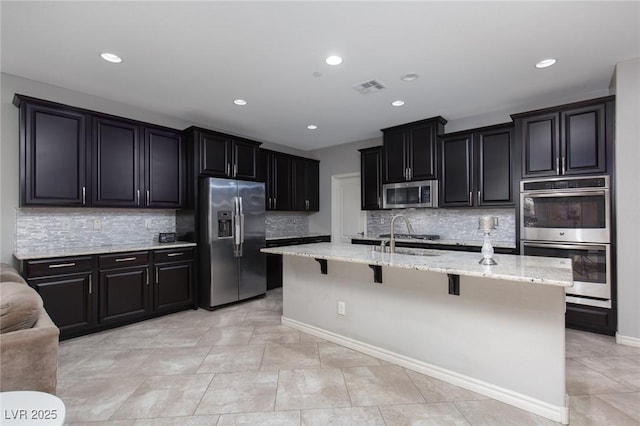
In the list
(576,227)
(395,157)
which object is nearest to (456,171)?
(395,157)

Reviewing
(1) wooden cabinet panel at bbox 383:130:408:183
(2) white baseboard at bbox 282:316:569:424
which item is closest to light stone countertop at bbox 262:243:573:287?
(2) white baseboard at bbox 282:316:569:424

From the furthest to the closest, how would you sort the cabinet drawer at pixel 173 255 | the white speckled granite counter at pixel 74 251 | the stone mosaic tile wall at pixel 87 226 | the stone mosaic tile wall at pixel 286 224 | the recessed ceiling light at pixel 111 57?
the stone mosaic tile wall at pixel 286 224, the cabinet drawer at pixel 173 255, the stone mosaic tile wall at pixel 87 226, the white speckled granite counter at pixel 74 251, the recessed ceiling light at pixel 111 57

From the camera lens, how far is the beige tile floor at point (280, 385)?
1861mm

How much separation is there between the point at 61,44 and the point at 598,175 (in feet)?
16.6

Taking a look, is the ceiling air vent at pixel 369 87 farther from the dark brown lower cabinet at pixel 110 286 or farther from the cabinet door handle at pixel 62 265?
the cabinet door handle at pixel 62 265

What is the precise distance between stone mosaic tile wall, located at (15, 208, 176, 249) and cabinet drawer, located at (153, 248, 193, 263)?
0.48 metres

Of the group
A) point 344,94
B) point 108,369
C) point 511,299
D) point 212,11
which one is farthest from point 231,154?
point 511,299

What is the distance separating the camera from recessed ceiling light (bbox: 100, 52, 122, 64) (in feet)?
8.50

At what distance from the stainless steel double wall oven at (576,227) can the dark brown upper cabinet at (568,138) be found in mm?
128

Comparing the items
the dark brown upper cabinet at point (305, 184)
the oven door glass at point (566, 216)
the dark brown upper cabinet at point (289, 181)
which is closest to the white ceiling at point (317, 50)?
the oven door glass at point (566, 216)

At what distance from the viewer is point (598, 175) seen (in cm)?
304

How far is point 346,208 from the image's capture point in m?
5.98

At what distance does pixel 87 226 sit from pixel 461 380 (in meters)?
4.12

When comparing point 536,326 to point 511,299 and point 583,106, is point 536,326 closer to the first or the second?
point 511,299
